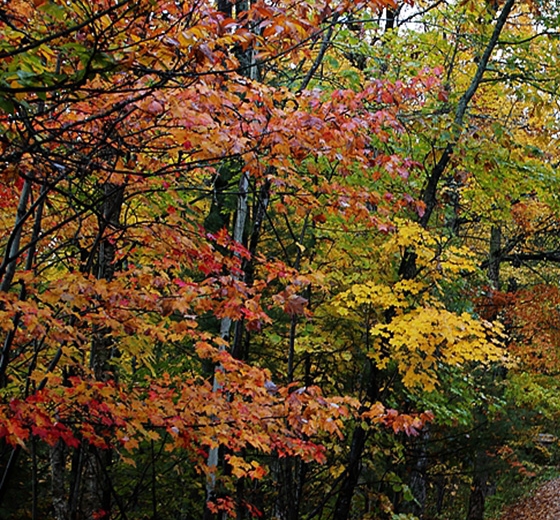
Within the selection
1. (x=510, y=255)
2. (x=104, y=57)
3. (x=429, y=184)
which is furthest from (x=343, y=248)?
(x=510, y=255)

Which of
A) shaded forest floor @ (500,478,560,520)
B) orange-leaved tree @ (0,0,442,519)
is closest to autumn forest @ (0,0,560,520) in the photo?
orange-leaved tree @ (0,0,442,519)

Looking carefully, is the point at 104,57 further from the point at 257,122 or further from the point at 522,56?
the point at 522,56

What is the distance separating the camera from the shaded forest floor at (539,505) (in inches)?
637

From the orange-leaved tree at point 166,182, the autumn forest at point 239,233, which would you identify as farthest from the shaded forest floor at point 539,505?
the orange-leaved tree at point 166,182

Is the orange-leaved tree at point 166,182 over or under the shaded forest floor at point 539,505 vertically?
over

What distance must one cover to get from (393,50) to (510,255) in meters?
8.00

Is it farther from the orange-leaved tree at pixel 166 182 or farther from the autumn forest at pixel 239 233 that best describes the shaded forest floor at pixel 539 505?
the orange-leaved tree at pixel 166 182

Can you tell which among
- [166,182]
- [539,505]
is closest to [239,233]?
[166,182]

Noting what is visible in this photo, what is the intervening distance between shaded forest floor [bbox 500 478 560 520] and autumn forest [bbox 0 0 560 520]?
4.82m

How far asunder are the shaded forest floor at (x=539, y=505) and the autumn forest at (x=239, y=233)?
482 centimetres

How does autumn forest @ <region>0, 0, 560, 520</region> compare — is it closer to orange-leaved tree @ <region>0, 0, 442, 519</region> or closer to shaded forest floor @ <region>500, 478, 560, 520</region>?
orange-leaved tree @ <region>0, 0, 442, 519</region>

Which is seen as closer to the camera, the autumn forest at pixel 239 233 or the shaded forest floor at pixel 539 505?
the autumn forest at pixel 239 233

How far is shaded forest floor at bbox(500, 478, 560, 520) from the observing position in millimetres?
16172

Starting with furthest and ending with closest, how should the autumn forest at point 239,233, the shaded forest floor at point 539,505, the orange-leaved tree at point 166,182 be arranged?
the shaded forest floor at point 539,505 → the autumn forest at point 239,233 → the orange-leaved tree at point 166,182
